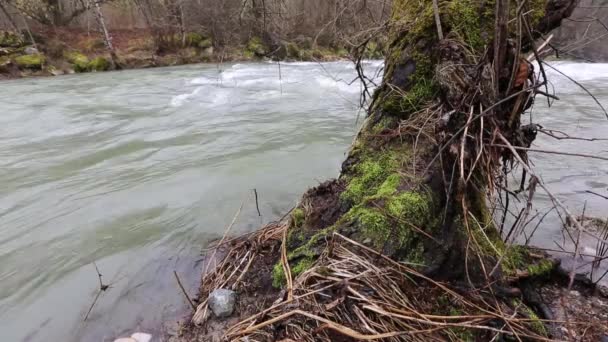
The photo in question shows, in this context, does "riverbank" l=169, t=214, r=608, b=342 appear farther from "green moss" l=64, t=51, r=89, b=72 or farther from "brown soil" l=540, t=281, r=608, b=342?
"green moss" l=64, t=51, r=89, b=72

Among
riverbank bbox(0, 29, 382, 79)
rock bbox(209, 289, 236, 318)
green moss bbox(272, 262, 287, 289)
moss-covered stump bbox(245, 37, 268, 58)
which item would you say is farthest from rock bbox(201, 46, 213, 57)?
green moss bbox(272, 262, 287, 289)

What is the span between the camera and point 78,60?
19141 millimetres

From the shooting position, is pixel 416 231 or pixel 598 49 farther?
pixel 598 49

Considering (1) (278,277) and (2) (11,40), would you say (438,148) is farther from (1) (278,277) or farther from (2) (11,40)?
(2) (11,40)

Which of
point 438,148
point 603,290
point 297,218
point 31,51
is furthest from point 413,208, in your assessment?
point 31,51

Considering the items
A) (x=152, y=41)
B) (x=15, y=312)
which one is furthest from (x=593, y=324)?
(x=152, y=41)

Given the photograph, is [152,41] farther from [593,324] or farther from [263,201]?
[593,324]

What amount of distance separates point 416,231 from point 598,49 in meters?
25.8

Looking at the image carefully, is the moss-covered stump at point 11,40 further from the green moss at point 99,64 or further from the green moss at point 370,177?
the green moss at point 370,177

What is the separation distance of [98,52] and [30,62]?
422 cm

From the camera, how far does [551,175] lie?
5289 millimetres

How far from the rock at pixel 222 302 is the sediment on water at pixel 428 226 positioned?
52 mm

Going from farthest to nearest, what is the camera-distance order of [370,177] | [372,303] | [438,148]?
1. [370,177]
2. [438,148]
3. [372,303]

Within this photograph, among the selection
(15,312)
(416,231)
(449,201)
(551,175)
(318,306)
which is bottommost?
(15,312)
